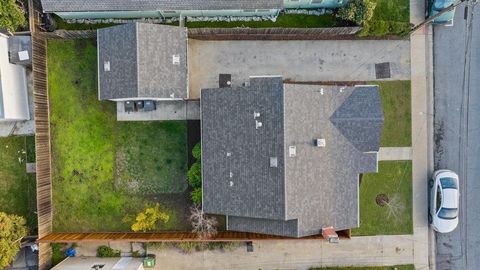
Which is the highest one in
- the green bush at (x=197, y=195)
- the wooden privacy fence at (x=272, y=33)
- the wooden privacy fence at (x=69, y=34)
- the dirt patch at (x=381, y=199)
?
the wooden privacy fence at (x=69, y=34)

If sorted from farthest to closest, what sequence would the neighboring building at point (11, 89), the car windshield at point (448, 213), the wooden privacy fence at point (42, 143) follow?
1. the car windshield at point (448, 213)
2. the wooden privacy fence at point (42, 143)
3. the neighboring building at point (11, 89)

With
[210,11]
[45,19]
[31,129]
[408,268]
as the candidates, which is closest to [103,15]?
[45,19]

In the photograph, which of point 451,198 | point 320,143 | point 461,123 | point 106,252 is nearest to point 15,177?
point 106,252

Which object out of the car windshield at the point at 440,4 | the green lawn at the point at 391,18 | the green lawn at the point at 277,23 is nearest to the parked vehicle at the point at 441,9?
the car windshield at the point at 440,4

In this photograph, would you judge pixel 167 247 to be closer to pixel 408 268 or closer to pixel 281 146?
pixel 281 146

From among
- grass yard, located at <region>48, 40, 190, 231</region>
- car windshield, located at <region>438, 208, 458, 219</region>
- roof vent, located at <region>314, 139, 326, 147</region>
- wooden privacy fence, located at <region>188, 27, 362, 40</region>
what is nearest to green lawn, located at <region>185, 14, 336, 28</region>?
wooden privacy fence, located at <region>188, 27, 362, 40</region>

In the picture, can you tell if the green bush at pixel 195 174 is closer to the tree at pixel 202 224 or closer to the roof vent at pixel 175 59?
the tree at pixel 202 224

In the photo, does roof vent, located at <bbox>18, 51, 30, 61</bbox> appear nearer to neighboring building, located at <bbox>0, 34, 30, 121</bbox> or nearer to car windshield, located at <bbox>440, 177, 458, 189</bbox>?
neighboring building, located at <bbox>0, 34, 30, 121</bbox>
